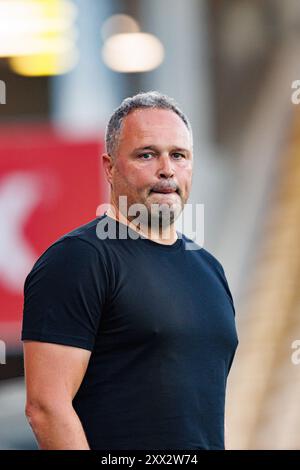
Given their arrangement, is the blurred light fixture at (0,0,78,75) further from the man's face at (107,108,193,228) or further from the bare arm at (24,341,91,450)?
the bare arm at (24,341,91,450)

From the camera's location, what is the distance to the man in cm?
266

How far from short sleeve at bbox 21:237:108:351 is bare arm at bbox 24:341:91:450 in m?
0.03

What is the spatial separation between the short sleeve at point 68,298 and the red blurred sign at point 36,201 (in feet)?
17.3

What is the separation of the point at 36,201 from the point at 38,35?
1.47 m

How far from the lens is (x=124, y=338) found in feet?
8.86

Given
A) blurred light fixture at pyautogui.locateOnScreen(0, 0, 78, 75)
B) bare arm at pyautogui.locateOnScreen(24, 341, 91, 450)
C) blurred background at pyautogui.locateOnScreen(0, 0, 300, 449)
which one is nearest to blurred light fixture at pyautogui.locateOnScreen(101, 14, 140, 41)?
blurred background at pyautogui.locateOnScreen(0, 0, 300, 449)

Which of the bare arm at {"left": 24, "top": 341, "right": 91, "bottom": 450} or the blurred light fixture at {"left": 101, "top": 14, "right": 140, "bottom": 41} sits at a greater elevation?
the blurred light fixture at {"left": 101, "top": 14, "right": 140, "bottom": 41}

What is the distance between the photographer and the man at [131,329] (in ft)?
8.74

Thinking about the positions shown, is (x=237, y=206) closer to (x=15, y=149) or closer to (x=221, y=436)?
(x=15, y=149)

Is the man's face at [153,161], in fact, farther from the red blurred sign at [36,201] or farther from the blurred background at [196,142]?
the red blurred sign at [36,201]

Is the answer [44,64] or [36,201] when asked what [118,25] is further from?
[36,201]

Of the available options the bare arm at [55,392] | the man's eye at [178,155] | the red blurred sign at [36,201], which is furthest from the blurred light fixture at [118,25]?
the bare arm at [55,392]
